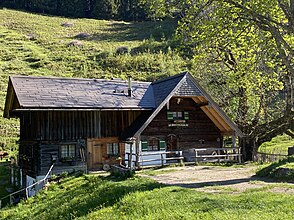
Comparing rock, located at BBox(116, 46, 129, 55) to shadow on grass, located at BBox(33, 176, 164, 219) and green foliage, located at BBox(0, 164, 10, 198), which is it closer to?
green foliage, located at BBox(0, 164, 10, 198)

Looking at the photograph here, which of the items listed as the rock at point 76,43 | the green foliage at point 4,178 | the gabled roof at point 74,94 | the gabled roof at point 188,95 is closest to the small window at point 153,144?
the gabled roof at point 74,94

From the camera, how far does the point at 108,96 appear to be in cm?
2512

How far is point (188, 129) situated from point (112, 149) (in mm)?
5748

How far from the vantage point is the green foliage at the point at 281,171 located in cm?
1577

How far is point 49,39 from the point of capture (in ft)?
241

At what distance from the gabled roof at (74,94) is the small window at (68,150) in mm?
2676

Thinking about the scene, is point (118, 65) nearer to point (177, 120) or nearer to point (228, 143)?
point (228, 143)

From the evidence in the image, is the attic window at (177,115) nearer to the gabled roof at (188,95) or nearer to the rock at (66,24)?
the gabled roof at (188,95)

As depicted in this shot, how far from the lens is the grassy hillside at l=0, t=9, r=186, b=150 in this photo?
5212cm

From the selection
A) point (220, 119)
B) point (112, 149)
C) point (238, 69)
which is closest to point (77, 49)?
point (112, 149)

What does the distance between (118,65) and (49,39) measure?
23363 millimetres

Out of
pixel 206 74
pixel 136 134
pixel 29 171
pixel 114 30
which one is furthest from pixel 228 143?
pixel 114 30

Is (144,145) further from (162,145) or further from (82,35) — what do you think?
(82,35)

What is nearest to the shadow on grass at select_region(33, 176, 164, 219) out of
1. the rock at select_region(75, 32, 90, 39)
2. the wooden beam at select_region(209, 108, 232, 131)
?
the wooden beam at select_region(209, 108, 232, 131)
